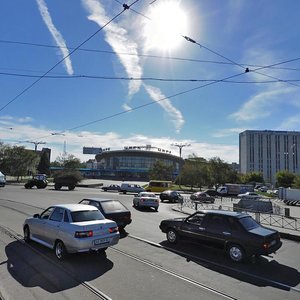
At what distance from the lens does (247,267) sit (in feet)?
28.8

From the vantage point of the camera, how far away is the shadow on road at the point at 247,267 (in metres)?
7.54

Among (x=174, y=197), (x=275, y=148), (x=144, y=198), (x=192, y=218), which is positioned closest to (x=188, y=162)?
(x=174, y=197)

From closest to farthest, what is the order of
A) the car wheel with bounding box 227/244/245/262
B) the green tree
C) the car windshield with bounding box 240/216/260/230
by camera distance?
the car wheel with bounding box 227/244/245/262 < the car windshield with bounding box 240/216/260/230 < the green tree

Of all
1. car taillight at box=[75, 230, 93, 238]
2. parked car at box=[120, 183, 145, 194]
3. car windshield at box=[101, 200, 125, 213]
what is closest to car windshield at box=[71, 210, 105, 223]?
car taillight at box=[75, 230, 93, 238]

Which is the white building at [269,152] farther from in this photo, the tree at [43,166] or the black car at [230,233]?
the black car at [230,233]

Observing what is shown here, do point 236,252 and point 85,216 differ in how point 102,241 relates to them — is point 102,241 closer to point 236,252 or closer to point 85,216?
point 85,216

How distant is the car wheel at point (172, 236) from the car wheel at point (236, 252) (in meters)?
2.28

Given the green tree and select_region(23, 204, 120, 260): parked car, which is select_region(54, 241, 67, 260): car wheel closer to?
select_region(23, 204, 120, 260): parked car

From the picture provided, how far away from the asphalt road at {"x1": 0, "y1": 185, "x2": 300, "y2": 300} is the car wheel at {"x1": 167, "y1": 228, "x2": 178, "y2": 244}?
0.35 metres

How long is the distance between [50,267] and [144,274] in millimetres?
2398

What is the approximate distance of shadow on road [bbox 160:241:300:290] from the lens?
7.54 metres

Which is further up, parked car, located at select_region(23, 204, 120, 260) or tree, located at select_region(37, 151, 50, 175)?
tree, located at select_region(37, 151, 50, 175)

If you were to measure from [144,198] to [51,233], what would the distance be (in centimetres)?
1622

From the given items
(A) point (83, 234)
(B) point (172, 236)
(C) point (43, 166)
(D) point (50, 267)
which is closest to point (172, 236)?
(B) point (172, 236)
